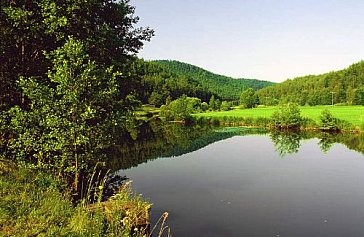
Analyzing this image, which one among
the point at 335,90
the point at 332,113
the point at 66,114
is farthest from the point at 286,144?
the point at 335,90

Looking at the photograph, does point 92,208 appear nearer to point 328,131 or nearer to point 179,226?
point 179,226

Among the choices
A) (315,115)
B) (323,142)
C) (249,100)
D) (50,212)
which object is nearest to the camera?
(50,212)

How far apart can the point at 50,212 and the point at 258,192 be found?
16.1 meters

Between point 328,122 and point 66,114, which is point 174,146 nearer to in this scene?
point 66,114

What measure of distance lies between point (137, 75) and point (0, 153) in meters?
9.16

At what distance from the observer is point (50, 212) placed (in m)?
9.98

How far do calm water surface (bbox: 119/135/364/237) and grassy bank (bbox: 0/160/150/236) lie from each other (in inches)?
179

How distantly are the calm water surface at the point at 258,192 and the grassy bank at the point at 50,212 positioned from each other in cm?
454

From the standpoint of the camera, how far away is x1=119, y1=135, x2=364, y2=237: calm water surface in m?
16.2

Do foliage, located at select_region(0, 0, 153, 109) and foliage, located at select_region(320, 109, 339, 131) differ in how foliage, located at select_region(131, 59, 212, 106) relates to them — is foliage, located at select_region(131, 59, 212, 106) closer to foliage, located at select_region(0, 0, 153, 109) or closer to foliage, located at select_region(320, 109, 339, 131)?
foliage, located at select_region(320, 109, 339, 131)

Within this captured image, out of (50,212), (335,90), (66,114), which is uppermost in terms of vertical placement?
(335,90)

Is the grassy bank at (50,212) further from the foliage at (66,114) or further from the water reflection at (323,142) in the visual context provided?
the water reflection at (323,142)

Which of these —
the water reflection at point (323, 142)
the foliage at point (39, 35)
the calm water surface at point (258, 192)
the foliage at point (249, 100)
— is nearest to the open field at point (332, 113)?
the water reflection at point (323, 142)

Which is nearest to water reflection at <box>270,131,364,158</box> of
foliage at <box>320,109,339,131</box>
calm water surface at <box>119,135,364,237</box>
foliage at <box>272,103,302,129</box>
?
calm water surface at <box>119,135,364,237</box>
